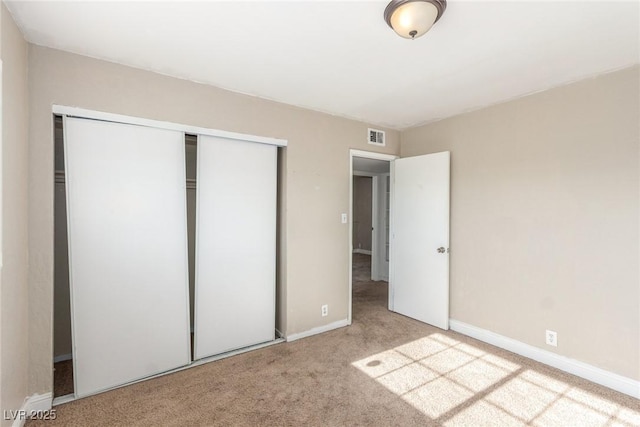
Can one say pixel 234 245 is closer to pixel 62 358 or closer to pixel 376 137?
pixel 62 358

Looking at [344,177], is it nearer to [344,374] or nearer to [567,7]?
[344,374]

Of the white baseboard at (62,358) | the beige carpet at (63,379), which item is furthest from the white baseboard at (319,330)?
the white baseboard at (62,358)

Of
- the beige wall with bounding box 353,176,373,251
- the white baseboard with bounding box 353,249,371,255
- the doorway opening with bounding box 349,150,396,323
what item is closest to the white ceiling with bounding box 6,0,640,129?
the doorway opening with bounding box 349,150,396,323

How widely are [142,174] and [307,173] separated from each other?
1.52 metres

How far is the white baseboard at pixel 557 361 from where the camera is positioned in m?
2.20

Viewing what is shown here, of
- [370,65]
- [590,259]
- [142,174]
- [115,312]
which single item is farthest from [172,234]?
[590,259]

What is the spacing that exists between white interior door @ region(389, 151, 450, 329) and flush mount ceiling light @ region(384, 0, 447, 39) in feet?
6.45

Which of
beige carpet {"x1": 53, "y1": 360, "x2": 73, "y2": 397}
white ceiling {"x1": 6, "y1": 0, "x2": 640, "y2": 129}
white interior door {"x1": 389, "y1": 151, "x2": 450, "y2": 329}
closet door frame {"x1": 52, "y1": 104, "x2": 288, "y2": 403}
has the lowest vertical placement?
beige carpet {"x1": 53, "y1": 360, "x2": 73, "y2": 397}

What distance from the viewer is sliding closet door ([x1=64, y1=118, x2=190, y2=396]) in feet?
6.96

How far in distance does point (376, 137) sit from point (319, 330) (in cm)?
240

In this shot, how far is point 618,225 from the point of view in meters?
2.24

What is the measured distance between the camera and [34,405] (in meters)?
1.93

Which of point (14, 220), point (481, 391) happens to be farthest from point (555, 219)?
point (14, 220)

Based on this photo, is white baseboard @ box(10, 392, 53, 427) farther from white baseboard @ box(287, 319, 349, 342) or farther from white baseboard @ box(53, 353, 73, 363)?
white baseboard @ box(287, 319, 349, 342)
